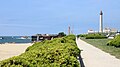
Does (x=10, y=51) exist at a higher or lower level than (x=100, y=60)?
lower

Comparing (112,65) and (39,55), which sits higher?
(39,55)

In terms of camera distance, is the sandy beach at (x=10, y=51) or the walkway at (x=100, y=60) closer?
the walkway at (x=100, y=60)

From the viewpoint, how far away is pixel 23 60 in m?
5.34

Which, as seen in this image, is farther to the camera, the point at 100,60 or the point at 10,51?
the point at 10,51

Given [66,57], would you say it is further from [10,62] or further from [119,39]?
[119,39]

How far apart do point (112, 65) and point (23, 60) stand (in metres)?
11.0

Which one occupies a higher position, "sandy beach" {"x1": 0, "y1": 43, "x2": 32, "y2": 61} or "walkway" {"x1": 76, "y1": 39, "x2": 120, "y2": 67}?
"walkway" {"x1": 76, "y1": 39, "x2": 120, "y2": 67}

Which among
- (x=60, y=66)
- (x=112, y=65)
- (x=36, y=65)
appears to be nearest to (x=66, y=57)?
(x=60, y=66)

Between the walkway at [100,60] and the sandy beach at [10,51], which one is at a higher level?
the walkway at [100,60]

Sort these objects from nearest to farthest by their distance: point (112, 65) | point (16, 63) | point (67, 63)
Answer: point (16, 63) → point (67, 63) → point (112, 65)

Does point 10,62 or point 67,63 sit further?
point 67,63

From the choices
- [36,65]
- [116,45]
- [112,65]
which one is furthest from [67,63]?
[116,45]

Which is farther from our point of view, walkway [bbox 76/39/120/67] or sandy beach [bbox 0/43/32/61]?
sandy beach [bbox 0/43/32/61]

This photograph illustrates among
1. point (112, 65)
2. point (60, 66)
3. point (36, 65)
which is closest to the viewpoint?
point (36, 65)
